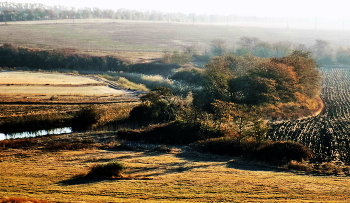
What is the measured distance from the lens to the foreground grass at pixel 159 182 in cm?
2445

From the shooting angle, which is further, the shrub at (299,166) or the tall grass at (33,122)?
the tall grass at (33,122)

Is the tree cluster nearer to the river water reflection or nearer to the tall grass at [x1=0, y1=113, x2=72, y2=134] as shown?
the river water reflection

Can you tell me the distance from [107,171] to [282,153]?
15.8 meters

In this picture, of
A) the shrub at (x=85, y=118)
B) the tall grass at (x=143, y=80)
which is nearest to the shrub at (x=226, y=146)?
the shrub at (x=85, y=118)

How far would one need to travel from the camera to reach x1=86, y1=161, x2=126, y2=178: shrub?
29.4 metres

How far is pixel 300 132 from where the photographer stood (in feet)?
159

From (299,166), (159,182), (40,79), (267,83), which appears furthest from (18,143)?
(40,79)

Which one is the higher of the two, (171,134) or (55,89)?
(55,89)

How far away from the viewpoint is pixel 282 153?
37.3 m

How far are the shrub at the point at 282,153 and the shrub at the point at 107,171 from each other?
43.5 feet

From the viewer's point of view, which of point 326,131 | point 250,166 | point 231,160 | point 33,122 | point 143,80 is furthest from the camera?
point 143,80

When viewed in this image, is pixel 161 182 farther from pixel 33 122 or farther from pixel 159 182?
pixel 33 122

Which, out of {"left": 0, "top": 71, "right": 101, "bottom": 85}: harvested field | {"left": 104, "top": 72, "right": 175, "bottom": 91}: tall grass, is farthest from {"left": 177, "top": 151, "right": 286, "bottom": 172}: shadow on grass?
{"left": 0, "top": 71, "right": 101, "bottom": 85}: harvested field

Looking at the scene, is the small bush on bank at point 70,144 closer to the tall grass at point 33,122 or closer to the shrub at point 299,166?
the tall grass at point 33,122
